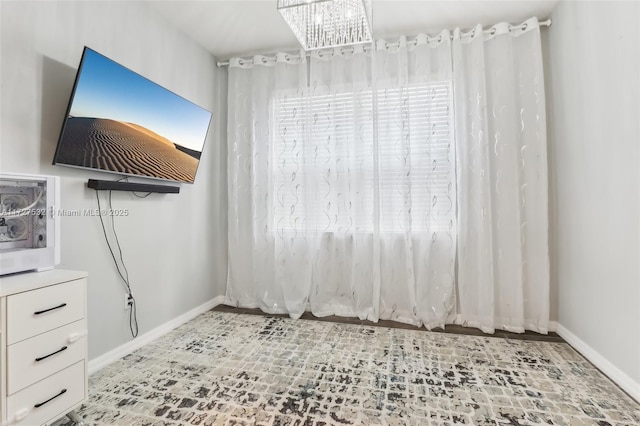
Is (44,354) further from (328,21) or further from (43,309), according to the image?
(328,21)

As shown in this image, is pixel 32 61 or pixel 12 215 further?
pixel 32 61

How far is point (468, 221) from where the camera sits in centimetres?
266

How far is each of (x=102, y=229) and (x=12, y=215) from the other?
0.59 m

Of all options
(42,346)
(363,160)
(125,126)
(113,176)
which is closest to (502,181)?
(363,160)

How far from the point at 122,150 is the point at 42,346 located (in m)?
1.25

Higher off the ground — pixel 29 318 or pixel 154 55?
pixel 154 55

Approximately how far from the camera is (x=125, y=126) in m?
2.02

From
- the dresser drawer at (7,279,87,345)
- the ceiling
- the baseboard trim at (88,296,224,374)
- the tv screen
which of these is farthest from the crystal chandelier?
the baseboard trim at (88,296,224,374)

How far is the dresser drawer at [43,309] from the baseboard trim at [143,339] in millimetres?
727

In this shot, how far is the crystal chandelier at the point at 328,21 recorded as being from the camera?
1776 mm

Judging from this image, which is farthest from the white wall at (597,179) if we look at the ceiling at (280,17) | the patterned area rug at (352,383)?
the ceiling at (280,17)

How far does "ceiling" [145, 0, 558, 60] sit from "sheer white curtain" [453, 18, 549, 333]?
0.13 meters

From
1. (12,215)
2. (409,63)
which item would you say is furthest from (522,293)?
(12,215)

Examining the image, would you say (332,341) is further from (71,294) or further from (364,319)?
(71,294)
